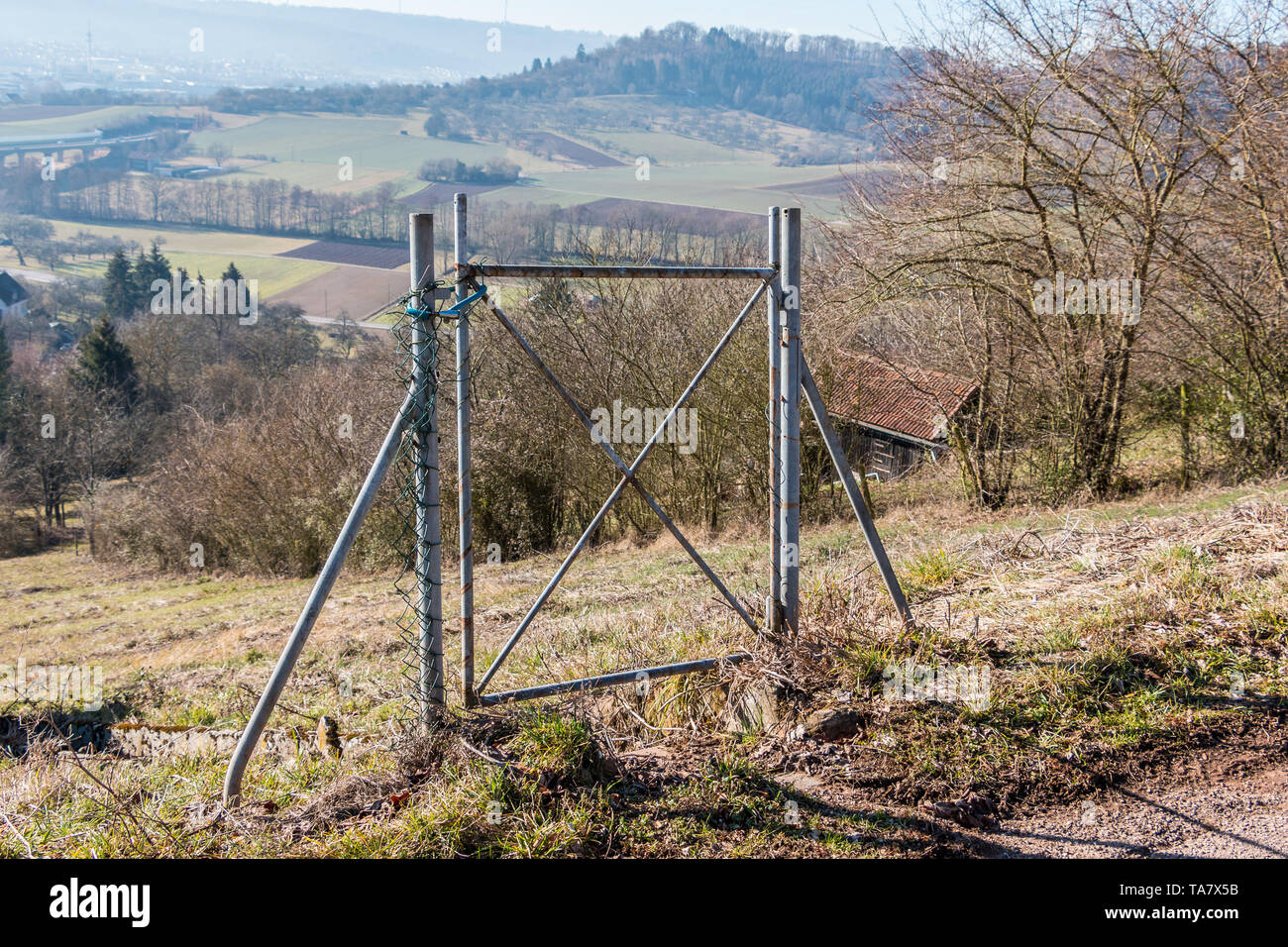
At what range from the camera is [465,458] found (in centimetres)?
362

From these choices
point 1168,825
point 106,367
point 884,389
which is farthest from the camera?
point 106,367

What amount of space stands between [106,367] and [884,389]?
3635cm

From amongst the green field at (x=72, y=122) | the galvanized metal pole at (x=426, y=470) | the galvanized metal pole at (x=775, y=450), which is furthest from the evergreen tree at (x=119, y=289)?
the green field at (x=72, y=122)

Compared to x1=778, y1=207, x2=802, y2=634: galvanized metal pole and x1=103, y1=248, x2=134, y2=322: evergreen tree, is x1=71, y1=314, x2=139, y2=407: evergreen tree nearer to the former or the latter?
x1=103, y1=248, x2=134, y2=322: evergreen tree

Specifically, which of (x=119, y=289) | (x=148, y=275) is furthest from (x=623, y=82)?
(x=119, y=289)

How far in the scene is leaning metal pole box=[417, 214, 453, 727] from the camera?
3500 mm

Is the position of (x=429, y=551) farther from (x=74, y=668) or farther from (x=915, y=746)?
(x=74, y=668)

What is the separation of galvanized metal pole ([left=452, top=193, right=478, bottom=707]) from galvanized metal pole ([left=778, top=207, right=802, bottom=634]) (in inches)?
61.6

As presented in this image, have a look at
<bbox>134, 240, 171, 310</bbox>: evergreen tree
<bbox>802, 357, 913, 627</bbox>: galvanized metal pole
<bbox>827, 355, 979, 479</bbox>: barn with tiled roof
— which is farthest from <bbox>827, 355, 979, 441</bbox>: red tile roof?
<bbox>134, 240, 171, 310</bbox>: evergreen tree

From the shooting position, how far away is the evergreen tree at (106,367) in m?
38.2

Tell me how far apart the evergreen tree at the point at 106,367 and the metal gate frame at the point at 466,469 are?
4065 cm

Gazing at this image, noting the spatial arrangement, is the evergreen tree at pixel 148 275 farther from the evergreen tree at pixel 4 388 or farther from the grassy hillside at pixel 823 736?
the grassy hillside at pixel 823 736

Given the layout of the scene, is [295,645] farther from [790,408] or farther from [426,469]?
[790,408]
